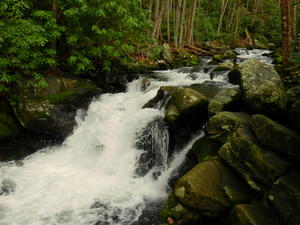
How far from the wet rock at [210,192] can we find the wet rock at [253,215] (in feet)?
1.01

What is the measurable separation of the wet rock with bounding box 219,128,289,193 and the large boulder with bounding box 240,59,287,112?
934mm

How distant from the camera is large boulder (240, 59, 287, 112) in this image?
18.6ft

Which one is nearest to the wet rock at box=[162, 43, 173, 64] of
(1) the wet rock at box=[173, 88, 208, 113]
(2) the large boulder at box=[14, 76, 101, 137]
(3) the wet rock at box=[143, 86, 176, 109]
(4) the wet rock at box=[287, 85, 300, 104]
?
(3) the wet rock at box=[143, 86, 176, 109]

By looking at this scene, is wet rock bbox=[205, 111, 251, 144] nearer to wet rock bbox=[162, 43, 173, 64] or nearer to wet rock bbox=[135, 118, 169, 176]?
wet rock bbox=[135, 118, 169, 176]

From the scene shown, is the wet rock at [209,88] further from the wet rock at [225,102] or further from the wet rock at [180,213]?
the wet rock at [180,213]

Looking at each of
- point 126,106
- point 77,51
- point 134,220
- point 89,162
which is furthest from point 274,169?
point 77,51

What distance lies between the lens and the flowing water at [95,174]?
5848 millimetres

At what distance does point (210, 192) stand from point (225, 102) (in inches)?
111

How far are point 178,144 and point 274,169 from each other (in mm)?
3255

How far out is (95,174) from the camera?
294 inches

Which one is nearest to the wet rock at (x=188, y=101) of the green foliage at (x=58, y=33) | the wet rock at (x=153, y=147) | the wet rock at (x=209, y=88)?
the wet rock at (x=153, y=147)

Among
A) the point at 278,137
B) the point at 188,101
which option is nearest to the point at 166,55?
the point at 188,101

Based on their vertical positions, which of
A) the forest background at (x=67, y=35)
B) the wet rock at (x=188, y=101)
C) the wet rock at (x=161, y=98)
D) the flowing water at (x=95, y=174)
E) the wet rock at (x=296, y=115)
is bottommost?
the flowing water at (x=95, y=174)

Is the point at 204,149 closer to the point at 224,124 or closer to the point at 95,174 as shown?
the point at 224,124
